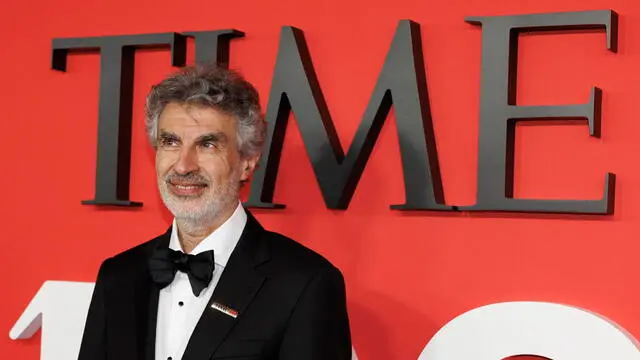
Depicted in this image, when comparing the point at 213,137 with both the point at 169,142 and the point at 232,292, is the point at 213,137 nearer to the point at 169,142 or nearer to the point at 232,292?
the point at 169,142

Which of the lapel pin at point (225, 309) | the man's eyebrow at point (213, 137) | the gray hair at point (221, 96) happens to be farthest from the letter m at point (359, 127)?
the lapel pin at point (225, 309)

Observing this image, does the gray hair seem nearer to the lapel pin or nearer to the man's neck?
the man's neck

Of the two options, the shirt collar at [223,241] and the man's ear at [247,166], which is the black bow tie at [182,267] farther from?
the man's ear at [247,166]

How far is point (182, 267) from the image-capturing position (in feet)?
7.35

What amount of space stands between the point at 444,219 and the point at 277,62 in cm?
61

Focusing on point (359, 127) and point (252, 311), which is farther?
point (359, 127)

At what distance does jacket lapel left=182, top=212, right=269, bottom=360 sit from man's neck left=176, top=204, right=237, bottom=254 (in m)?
0.06

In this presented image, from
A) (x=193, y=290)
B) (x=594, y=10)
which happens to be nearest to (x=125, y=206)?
(x=193, y=290)

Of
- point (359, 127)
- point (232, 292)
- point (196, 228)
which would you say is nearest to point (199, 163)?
point (196, 228)

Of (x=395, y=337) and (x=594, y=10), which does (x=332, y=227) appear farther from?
(x=594, y=10)

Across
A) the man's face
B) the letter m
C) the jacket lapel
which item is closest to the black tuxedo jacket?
the jacket lapel

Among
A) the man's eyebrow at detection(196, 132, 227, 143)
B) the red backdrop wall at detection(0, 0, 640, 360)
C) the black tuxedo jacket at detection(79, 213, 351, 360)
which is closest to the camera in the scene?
the black tuxedo jacket at detection(79, 213, 351, 360)

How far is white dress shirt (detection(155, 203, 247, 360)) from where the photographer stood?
87.5 inches

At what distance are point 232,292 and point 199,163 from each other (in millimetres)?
294
